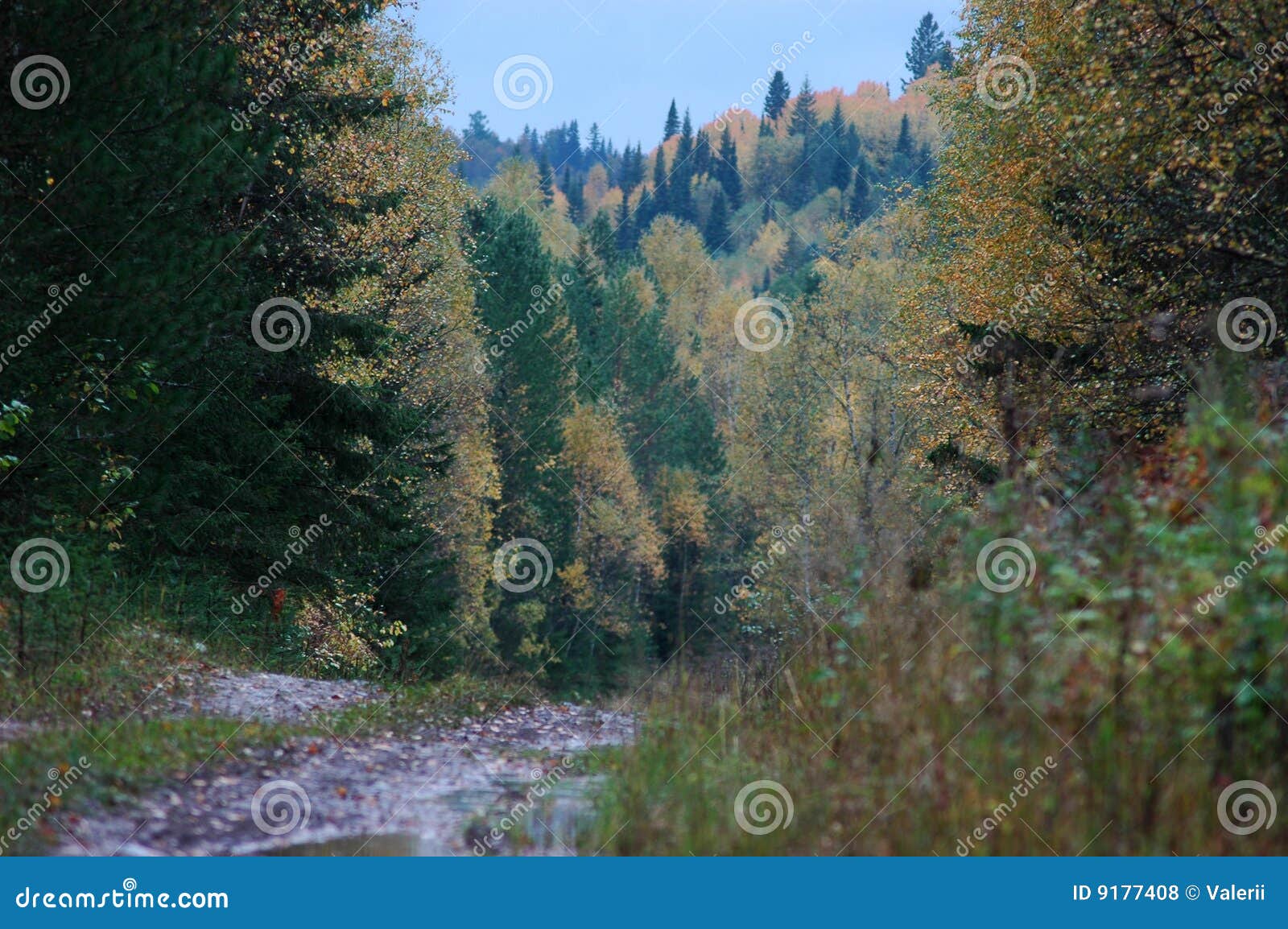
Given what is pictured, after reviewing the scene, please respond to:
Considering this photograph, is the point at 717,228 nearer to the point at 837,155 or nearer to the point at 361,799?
the point at 837,155

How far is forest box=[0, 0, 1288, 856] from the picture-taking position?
6285 millimetres

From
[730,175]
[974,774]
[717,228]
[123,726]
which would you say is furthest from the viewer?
[730,175]

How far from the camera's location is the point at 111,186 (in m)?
11.5

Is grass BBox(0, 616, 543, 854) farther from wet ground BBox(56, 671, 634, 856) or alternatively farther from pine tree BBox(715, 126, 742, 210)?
pine tree BBox(715, 126, 742, 210)

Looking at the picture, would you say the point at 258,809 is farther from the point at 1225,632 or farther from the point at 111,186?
the point at 111,186

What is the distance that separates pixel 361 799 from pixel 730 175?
15334 centimetres

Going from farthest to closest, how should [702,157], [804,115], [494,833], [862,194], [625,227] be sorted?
[804,115] < [702,157] < [862,194] < [625,227] < [494,833]

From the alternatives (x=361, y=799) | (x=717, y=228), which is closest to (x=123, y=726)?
(x=361, y=799)

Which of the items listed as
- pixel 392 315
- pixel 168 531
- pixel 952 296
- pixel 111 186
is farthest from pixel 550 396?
pixel 111 186

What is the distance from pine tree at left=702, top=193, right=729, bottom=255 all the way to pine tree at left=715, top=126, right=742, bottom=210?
15.2 m

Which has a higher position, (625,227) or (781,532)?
(625,227)

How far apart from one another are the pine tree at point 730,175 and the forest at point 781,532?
408 ft

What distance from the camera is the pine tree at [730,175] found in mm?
152500

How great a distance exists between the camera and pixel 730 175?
155m
